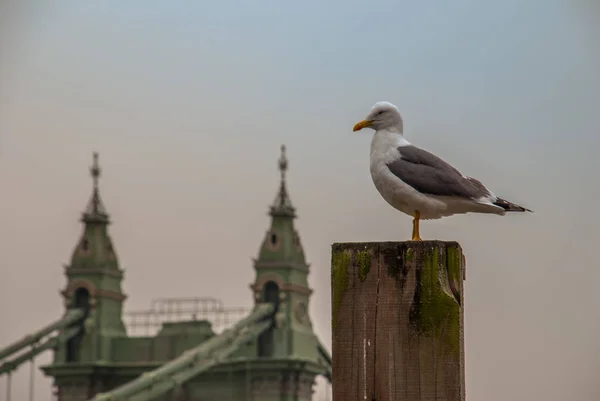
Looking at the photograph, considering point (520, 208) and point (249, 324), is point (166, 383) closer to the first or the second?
point (249, 324)

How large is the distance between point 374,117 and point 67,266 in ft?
273

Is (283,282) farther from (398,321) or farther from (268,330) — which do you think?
(398,321)

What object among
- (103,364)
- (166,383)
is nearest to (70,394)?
(103,364)

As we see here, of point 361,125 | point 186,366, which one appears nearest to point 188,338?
point 186,366

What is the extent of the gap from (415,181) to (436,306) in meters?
2.08

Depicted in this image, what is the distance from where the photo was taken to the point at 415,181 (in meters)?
7.76

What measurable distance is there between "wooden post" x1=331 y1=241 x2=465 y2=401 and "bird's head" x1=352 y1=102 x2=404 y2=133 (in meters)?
2.00

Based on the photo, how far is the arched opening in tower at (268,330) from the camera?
286 ft

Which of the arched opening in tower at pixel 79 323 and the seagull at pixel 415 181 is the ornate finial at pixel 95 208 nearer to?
the arched opening in tower at pixel 79 323

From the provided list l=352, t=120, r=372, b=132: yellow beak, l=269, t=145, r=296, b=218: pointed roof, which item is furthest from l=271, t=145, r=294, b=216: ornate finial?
l=352, t=120, r=372, b=132: yellow beak

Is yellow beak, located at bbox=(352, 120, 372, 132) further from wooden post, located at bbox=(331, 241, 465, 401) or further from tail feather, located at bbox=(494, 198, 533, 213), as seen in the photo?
wooden post, located at bbox=(331, 241, 465, 401)

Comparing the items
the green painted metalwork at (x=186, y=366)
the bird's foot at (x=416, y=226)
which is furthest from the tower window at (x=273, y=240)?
the bird's foot at (x=416, y=226)

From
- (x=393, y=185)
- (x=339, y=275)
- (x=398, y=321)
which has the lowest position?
(x=398, y=321)

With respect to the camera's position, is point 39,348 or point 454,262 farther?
point 39,348
